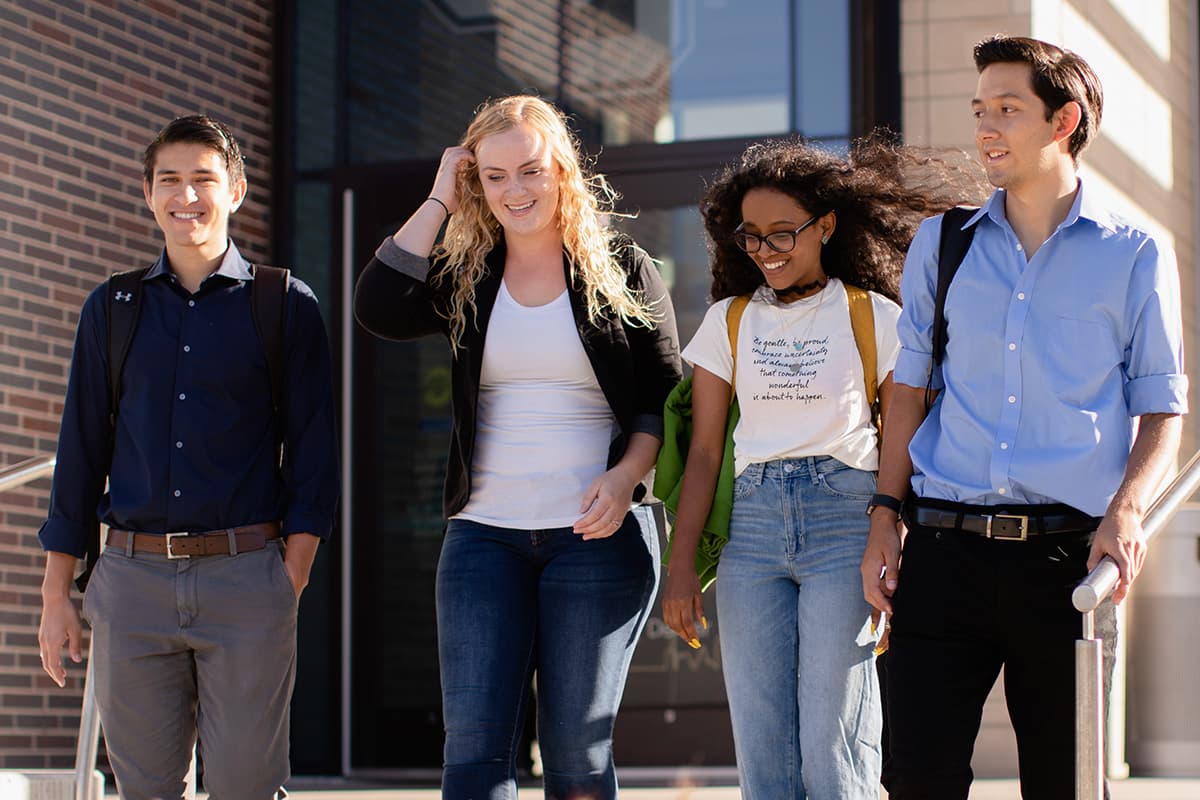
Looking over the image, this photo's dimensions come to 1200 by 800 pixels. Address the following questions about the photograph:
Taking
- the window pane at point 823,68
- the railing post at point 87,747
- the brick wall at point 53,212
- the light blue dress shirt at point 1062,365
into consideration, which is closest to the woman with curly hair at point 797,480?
the light blue dress shirt at point 1062,365

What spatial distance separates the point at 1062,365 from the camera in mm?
3264

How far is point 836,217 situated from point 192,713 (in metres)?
1.93

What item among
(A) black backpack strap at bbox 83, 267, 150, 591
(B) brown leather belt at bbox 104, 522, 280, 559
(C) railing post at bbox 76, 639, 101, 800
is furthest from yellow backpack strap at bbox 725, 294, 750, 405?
(C) railing post at bbox 76, 639, 101, 800

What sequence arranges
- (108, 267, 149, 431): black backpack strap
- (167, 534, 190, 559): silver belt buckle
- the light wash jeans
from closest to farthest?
the light wash jeans → (167, 534, 190, 559): silver belt buckle → (108, 267, 149, 431): black backpack strap

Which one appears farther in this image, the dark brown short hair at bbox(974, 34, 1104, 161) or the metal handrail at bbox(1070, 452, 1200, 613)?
the dark brown short hair at bbox(974, 34, 1104, 161)

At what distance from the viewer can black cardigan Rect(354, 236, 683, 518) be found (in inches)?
148

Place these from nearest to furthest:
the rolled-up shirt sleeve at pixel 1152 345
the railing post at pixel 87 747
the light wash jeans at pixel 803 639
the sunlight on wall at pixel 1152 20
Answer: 1. the rolled-up shirt sleeve at pixel 1152 345
2. the light wash jeans at pixel 803 639
3. the railing post at pixel 87 747
4. the sunlight on wall at pixel 1152 20

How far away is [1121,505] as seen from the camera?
3.11m

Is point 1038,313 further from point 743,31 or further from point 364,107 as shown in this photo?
point 364,107

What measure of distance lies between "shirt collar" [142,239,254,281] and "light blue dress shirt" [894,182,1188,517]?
1.73m

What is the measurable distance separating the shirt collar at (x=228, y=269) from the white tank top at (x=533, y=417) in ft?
2.20

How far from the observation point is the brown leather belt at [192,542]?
379cm

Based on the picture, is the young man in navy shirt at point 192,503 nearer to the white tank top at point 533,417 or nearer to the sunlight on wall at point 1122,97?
the white tank top at point 533,417

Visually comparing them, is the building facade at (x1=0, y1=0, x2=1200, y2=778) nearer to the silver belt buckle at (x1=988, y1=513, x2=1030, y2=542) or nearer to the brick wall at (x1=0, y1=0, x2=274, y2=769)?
the brick wall at (x1=0, y1=0, x2=274, y2=769)
